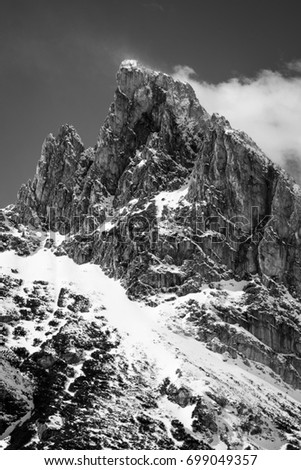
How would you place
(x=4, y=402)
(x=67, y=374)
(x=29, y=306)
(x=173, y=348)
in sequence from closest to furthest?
(x=4, y=402) < (x=67, y=374) < (x=173, y=348) < (x=29, y=306)

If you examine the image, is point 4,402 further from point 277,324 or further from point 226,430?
point 277,324

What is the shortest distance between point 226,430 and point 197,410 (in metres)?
6.58

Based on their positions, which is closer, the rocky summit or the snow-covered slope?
the rocky summit

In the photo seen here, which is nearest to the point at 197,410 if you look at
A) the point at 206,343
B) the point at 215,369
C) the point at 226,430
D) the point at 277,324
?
the point at 226,430

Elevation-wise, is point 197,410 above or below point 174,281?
below

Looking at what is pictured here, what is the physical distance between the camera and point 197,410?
153250 millimetres

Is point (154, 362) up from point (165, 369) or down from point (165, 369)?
up

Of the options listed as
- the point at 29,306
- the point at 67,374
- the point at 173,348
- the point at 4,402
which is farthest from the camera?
the point at 29,306

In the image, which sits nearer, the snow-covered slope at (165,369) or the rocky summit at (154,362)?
the rocky summit at (154,362)

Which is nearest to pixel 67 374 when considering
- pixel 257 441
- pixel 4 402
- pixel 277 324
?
pixel 4 402

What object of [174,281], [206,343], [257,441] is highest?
[174,281]

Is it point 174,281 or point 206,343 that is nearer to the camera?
point 206,343

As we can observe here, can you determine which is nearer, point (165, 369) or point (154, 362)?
point (165, 369)

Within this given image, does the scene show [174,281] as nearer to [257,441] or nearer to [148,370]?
[148,370]
